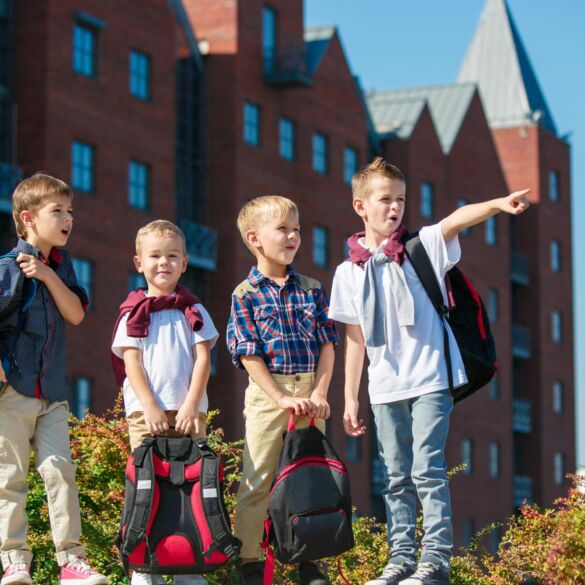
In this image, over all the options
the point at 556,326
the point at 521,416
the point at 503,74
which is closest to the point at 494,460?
the point at 521,416

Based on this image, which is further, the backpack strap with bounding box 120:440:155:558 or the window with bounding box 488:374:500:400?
the window with bounding box 488:374:500:400

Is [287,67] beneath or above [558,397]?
above

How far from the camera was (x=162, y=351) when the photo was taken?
785cm

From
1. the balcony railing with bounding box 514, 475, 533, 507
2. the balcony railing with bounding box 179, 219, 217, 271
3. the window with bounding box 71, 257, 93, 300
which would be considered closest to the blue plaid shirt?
the window with bounding box 71, 257, 93, 300

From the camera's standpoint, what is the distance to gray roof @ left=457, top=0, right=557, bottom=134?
193ft

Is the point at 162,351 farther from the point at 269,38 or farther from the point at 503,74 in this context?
the point at 503,74

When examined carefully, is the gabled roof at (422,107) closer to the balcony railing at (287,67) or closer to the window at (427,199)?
the window at (427,199)

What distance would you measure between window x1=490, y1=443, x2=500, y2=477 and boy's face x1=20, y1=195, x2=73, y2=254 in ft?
152


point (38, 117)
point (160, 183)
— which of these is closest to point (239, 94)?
point (160, 183)

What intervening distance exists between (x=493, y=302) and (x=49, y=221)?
155ft

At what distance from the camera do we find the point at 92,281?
33656 millimetres

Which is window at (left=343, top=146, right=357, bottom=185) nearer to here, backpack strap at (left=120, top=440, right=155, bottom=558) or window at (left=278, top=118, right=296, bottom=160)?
window at (left=278, top=118, right=296, bottom=160)

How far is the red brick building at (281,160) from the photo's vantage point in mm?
33250

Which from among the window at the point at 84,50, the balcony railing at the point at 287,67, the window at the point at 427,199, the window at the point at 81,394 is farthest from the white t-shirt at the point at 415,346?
the window at the point at 427,199
